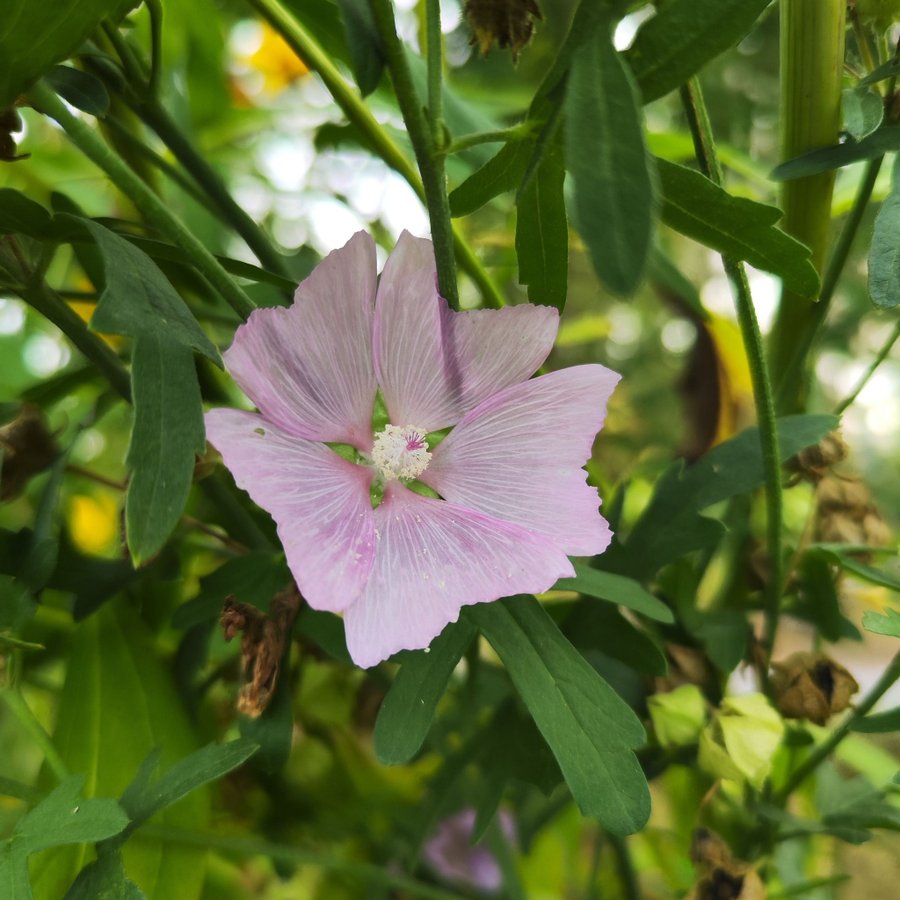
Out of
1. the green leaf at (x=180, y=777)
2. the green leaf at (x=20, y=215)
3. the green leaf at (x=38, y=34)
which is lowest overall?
the green leaf at (x=180, y=777)

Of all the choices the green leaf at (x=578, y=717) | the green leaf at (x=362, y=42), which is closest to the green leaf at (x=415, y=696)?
the green leaf at (x=578, y=717)

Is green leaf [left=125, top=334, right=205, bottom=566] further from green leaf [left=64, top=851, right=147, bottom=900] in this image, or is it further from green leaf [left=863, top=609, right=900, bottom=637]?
green leaf [left=863, top=609, right=900, bottom=637]

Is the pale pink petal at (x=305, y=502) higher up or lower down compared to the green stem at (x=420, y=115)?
lower down

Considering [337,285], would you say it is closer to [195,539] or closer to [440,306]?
[440,306]

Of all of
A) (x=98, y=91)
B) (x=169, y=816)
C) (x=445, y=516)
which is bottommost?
(x=169, y=816)

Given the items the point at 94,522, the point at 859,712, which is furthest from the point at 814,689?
the point at 94,522

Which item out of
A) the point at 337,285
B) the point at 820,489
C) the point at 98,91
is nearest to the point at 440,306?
the point at 337,285

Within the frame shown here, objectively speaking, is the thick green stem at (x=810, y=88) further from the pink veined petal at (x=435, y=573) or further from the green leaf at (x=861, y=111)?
the pink veined petal at (x=435, y=573)

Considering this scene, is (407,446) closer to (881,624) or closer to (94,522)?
(881,624)

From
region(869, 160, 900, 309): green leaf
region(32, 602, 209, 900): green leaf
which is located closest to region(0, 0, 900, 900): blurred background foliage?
region(32, 602, 209, 900): green leaf
